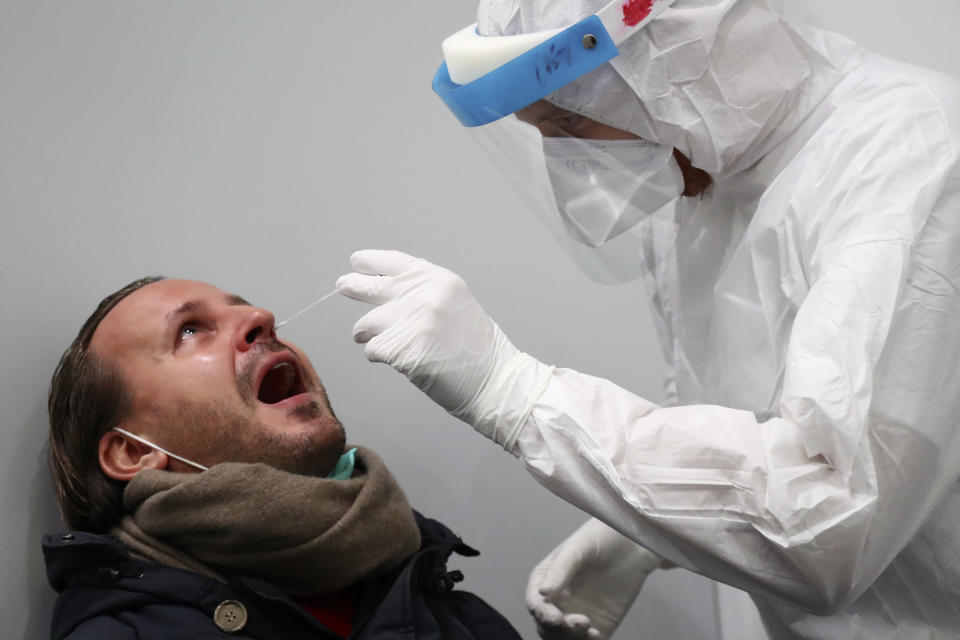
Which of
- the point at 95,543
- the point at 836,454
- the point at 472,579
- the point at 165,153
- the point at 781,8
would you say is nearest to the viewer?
the point at 836,454

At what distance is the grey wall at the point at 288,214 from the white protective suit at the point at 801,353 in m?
0.24

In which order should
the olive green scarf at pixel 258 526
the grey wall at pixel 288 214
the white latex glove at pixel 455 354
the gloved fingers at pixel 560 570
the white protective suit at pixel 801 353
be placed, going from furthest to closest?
the gloved fingers at pixel 560 570
the grey wall at pixel 288 214
the olive green scarf at pixel 258 526
the white latex glove at pixel 455 354
the white protective suit at pixel 801 353

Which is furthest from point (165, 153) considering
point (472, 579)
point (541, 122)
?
point (472, 579)

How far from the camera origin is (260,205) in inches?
72.7

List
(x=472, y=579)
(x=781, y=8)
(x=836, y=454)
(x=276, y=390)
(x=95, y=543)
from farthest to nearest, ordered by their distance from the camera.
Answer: (x=472, y=579), (x=276, y=390), (x=781, y=8), (x=95, y=543), (x=836, y=454)

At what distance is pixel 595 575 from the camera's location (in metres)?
1.79

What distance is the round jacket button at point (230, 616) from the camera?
1292 mm

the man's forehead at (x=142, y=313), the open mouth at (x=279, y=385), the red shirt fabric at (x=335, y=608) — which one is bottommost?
the red shirt fabric at (x=335, y=608)

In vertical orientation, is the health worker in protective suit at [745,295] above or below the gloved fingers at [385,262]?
below

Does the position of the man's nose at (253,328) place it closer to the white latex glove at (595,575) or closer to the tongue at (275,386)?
the tongue at (275,386)

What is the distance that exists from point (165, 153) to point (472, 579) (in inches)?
43.0

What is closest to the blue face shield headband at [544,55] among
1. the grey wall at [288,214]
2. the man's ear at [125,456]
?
the grey wall at [288,214]

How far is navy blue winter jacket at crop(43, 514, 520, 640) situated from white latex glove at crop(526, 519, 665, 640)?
356 millimetres

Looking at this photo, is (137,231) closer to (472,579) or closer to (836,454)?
(472,579)
